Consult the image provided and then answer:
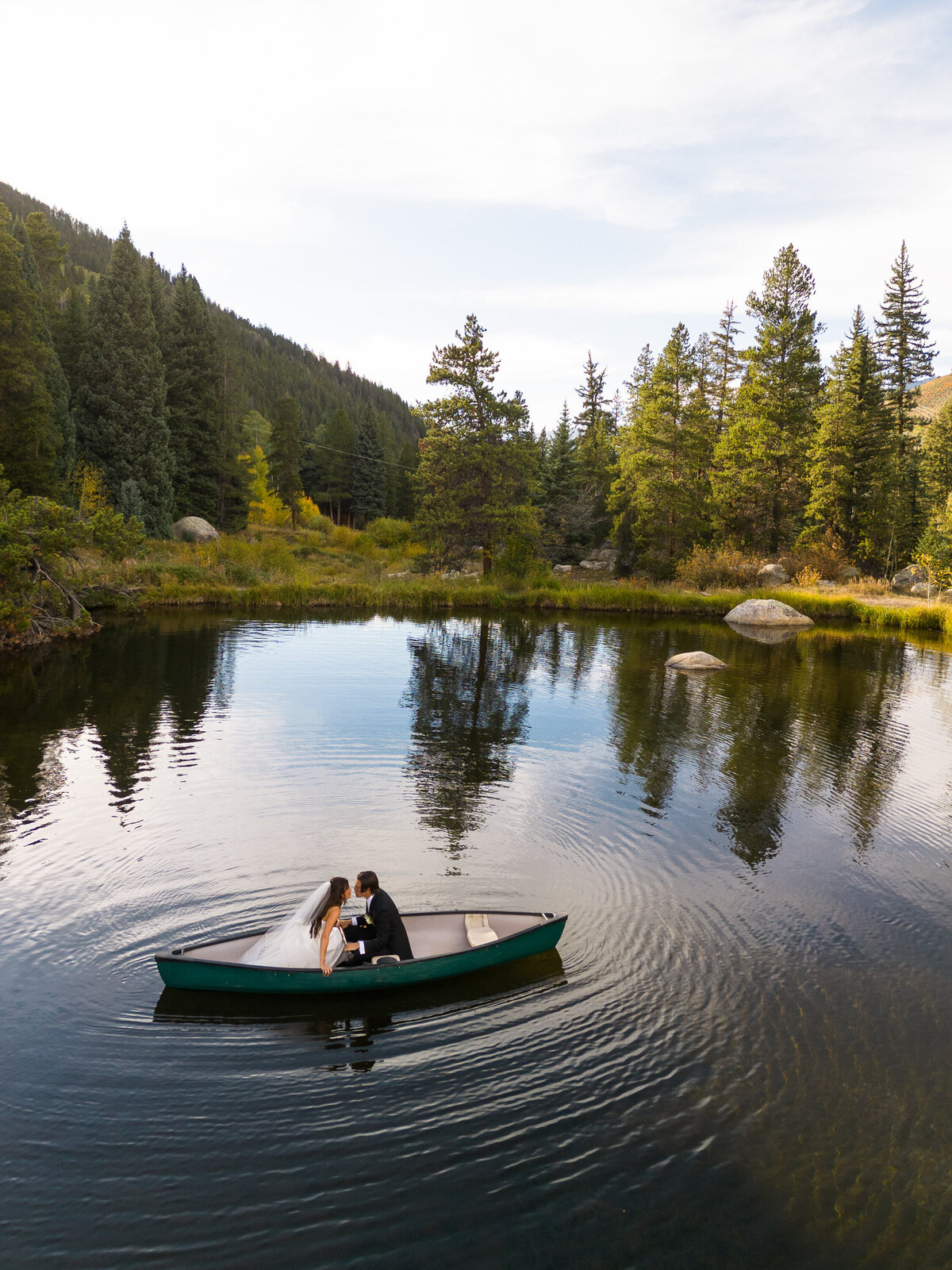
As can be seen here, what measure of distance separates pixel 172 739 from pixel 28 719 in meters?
3.61

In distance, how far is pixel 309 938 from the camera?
747cm

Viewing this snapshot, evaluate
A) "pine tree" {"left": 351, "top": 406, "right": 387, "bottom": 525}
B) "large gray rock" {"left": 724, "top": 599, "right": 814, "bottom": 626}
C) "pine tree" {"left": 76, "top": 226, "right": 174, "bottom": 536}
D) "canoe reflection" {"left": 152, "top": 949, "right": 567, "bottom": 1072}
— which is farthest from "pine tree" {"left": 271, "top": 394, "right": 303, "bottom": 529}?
"canoe reflection" {"left": 152, "top": 949, "right": 567, "bottom": 1072}

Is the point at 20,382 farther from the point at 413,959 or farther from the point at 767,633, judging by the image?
the point at 767,633

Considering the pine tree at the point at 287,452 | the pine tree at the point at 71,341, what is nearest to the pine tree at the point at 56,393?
the pine tree at the point at 71,341

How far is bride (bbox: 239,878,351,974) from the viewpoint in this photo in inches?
288

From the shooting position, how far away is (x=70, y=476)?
1580 inches

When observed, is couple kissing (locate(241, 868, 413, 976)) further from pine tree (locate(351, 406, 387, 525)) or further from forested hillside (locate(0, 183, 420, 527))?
pine tree (locate(351, 406, 387, 525))

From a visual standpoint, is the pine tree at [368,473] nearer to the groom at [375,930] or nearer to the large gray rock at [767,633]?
the large gray rock at [767,633]

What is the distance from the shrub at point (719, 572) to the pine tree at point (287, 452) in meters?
35.4

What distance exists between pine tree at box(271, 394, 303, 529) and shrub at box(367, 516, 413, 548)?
8.89 metres

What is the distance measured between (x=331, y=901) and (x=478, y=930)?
1.62m

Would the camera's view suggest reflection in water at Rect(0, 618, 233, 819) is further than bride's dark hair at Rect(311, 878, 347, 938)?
Yes

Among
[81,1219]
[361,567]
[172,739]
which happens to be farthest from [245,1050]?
[361,567]

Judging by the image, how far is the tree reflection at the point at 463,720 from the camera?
1310 centimetres
